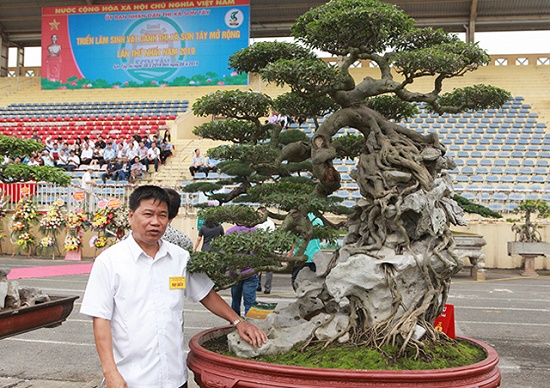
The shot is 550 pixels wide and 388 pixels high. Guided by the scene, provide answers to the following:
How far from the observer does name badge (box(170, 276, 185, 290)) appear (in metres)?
2.66

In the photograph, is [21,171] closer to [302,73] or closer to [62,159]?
[302,73]

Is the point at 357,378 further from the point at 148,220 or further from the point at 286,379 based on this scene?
the point at 148,220

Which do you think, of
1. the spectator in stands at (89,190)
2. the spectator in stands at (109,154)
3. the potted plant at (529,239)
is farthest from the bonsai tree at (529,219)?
the spectator in stands at (109,154)

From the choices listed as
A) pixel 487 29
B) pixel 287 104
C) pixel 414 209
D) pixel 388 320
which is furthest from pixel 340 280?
pixel 487 29

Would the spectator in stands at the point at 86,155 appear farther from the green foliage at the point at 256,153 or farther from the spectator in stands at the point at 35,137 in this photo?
the green foliage at the point at 256,153

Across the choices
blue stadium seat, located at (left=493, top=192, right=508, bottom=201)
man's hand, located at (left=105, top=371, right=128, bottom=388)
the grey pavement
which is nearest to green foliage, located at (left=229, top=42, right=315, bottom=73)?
man's hand, located at (left=105, top=371, right=128, bottom=388)

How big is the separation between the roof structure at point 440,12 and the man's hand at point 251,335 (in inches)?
930

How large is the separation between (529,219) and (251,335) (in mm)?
10440

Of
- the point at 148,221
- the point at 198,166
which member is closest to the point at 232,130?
the point at 148,221

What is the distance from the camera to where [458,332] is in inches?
248

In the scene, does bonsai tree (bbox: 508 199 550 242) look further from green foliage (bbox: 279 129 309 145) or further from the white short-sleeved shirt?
the white short-sleeved shirt

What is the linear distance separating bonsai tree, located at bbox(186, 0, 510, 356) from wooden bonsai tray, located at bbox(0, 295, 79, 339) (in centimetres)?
114

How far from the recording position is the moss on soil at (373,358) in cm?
290

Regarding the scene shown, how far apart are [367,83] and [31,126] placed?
21.6m
